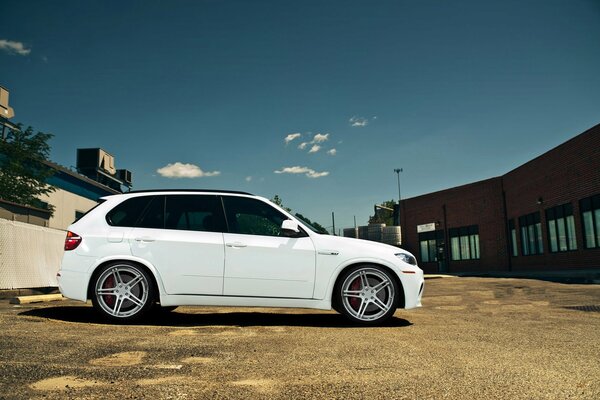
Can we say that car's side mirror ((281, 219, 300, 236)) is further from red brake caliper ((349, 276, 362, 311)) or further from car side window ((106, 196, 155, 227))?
car side window ((106, 196, 155, 227))

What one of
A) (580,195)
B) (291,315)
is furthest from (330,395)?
(580,195)

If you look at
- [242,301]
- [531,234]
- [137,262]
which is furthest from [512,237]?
[137,262]

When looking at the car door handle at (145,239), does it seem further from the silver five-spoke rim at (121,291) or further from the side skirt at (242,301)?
the side skirt at (242,301)

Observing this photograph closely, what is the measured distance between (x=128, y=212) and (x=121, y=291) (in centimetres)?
104

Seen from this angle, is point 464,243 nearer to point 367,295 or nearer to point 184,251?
point 367,295

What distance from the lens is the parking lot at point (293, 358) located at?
3.26 metres

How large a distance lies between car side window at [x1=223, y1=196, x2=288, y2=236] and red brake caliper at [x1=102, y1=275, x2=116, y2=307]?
1.60m

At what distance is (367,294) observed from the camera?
Result: 623 centimetres

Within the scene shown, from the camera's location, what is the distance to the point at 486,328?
616cm

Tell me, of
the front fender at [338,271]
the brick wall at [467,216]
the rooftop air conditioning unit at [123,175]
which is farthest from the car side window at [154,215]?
the rooftop air conditioning unit at [123,175]

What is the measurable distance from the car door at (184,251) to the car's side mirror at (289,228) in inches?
32.4

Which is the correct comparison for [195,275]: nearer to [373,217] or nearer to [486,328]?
[486,328]

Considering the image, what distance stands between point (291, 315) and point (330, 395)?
168 inches

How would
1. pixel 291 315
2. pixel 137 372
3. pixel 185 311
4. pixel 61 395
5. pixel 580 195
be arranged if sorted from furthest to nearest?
pixel 580 195, pixel 185 311, pixel 291 315, pixel 137 372, pixel 61 395
